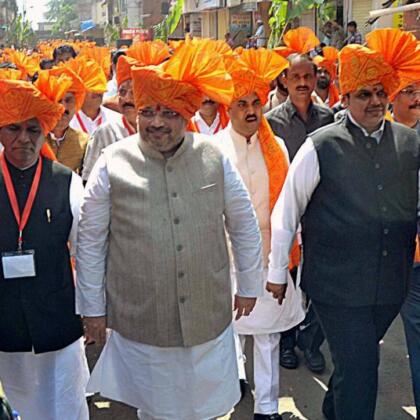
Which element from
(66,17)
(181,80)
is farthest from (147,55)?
(66,17)

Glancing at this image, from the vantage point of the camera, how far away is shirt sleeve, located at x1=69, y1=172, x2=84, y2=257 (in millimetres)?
3049

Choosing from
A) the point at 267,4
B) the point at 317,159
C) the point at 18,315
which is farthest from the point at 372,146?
the point at 267,4

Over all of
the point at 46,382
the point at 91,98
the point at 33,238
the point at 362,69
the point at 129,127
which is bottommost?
the point at 46,382

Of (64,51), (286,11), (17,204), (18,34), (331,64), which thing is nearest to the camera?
(17,204)

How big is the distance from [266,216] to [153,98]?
1309 millimetres

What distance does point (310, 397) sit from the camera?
414 cm

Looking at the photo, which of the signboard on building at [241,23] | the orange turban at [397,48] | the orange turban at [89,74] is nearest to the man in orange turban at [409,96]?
the orange turban at [397,48]

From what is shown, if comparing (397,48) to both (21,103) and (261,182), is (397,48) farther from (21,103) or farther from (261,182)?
(21,103)

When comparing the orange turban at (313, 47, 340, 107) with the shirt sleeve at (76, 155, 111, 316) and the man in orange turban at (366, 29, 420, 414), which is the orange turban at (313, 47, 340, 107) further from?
the shirt sleeve at (76, 155, 111, 316)

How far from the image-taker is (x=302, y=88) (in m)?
4.90

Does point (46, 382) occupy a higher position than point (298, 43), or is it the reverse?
point (298, 43)

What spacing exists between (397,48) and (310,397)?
217 cm

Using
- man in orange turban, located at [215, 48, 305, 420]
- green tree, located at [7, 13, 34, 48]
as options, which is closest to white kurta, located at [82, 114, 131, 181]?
man in orange turban, located at [215, 48, 305, 420]

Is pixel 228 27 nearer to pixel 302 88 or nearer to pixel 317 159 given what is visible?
pixel 302 88
